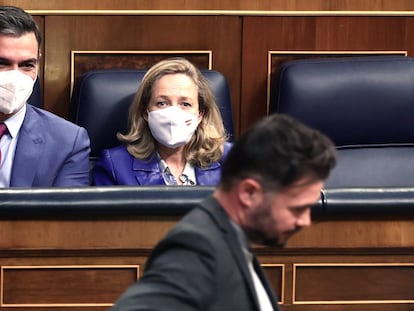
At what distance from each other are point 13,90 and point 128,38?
17.6 inches

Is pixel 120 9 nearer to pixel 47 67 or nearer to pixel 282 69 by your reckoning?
pixel 47 67

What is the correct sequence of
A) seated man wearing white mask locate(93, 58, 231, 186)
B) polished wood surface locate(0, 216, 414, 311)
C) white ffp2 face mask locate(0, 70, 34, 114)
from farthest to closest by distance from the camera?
seated man wearing white mask locate(93, 58, 231, 186), white ffp2 face mask locate(0, 70, 34, 114), polished wood surface locate(0, 216, 414, 311)

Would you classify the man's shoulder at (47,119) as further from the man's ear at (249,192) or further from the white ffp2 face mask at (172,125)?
the man's ear at (249,192)

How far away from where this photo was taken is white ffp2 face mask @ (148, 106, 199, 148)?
1845mm

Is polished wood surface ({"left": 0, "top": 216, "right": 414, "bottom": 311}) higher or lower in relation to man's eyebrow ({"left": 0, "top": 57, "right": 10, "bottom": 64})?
lower

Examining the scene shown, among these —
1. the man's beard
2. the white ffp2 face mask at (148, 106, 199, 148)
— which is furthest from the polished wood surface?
the man's beard

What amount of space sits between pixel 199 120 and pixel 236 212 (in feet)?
3.18

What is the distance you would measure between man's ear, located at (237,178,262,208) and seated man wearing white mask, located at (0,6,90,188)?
2.86ft

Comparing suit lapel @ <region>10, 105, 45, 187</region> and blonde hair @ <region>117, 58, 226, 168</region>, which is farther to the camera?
blonde hair @ <region>117, 58, 226, 168</region>

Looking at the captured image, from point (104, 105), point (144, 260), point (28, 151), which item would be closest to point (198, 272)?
point (144, 260)

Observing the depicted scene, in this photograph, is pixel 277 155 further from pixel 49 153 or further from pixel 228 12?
pixel 228 12

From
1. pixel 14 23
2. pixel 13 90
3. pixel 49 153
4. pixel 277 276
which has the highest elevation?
pixel 14 23

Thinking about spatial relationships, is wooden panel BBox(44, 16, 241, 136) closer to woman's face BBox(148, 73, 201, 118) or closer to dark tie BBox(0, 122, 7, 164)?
woman's face BBox(148, 73, 201, 118)

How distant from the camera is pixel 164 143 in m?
1.87
